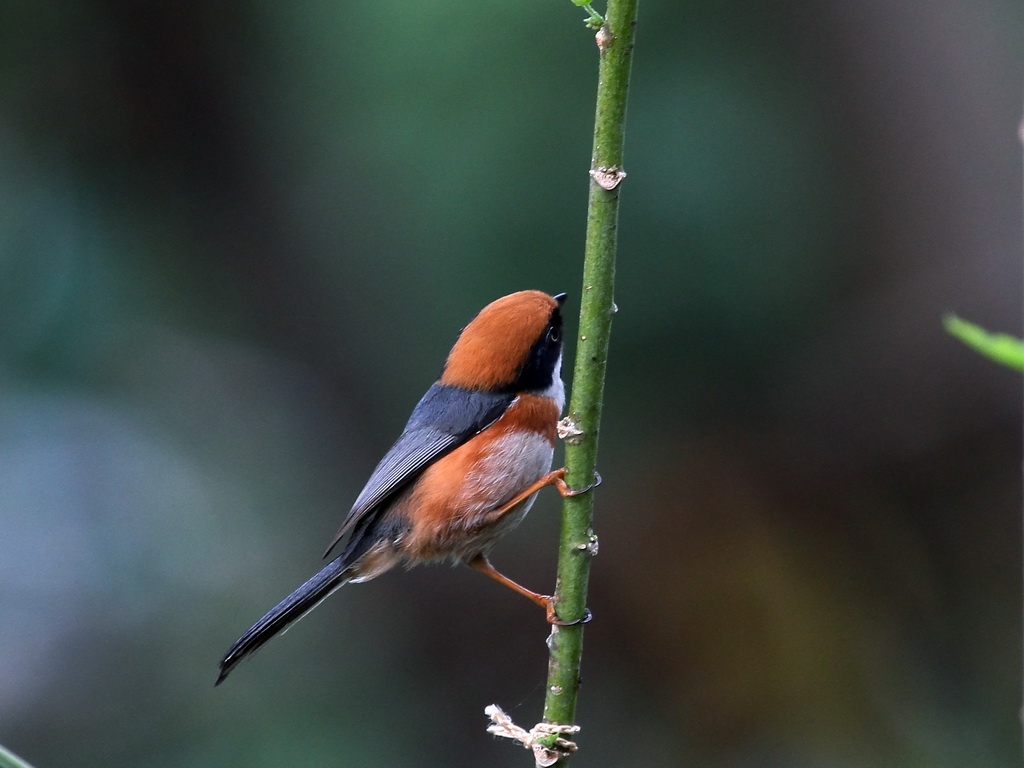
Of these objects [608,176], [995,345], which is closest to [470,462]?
[608,176]

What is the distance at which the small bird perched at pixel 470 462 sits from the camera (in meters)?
3.25

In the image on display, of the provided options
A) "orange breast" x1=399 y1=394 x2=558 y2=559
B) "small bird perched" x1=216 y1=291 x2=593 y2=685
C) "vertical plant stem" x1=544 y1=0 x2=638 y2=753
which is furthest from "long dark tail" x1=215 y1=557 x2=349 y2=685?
"vertical plant stem" x1=544 y1=0 x2=638 y2=753

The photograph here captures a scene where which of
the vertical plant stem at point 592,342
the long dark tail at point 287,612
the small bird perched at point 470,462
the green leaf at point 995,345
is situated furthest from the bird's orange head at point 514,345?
the green leaf at point 995,345

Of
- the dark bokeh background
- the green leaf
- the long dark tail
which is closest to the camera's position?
the green leaf

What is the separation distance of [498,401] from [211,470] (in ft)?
9.98

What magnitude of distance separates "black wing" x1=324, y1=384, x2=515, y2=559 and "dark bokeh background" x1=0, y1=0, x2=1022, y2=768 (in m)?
1.56

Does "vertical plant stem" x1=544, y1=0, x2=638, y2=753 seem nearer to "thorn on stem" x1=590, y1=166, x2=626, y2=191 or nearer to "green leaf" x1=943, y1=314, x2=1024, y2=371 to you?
"thorn on stem" x1=590, y1=166, x2=626, y2=191

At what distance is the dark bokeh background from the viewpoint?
498 centimetres

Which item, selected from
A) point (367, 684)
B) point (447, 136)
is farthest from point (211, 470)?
point (447, 136)

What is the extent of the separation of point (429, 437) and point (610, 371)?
80.4 inches

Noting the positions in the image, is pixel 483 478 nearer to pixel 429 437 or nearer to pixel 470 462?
pixel 470 462

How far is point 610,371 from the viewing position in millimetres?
5312

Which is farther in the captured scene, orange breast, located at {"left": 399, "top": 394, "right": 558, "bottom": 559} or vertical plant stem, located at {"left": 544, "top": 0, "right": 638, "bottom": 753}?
orange breast, located at {"left": 399, "top": 394, "right": 558, "bottom": 559}

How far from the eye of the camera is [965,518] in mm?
5258
